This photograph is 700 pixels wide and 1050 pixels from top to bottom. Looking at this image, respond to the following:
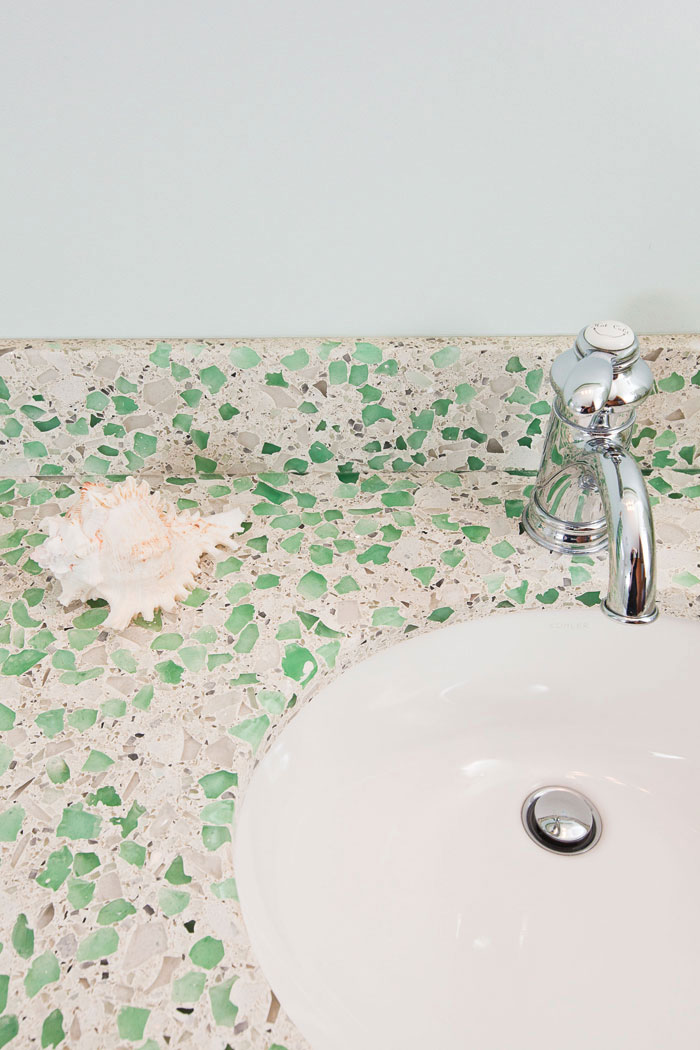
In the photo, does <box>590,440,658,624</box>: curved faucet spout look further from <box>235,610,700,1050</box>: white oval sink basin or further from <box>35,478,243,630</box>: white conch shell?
<box>35,478,243,630</box>: white conch shell

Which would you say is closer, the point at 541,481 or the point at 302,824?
the point at 302,824

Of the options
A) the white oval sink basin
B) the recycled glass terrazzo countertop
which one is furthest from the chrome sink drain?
the recycled glass terrazzo countertop

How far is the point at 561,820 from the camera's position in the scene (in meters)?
0.57

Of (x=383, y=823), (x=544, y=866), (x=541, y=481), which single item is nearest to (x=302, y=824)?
(x=383, y=823)

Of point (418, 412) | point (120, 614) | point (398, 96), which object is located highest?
point (398, 96)

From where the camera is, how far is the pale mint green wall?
1.65ft

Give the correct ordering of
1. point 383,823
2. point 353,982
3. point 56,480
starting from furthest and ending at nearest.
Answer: point 56,480 < point 383,823 < point 353,982

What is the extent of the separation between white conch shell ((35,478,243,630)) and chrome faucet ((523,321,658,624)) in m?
0.29

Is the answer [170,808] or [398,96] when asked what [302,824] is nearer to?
[170,808]

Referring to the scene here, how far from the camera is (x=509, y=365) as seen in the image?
62cm

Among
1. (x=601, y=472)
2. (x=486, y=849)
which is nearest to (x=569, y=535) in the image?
A: (x=601, y=472)

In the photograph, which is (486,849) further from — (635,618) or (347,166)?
(347,166)

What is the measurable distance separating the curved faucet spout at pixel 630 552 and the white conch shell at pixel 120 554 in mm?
303

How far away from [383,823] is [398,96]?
1.64ft
